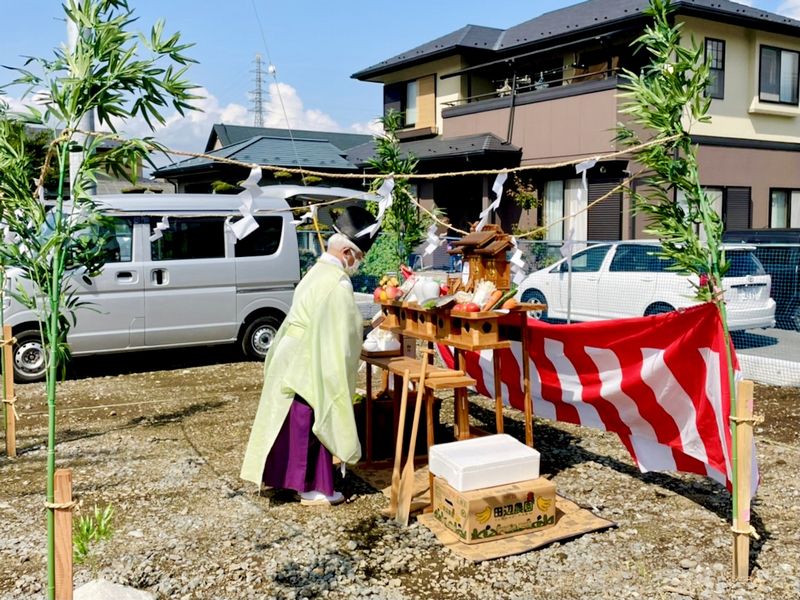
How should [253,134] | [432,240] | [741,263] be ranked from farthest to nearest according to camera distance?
1. [253,134]
2. [741,263]
3. [432,240]

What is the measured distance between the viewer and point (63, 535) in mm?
2723

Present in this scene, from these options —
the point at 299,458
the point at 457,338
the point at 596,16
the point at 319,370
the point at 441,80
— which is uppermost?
the point at 596,16

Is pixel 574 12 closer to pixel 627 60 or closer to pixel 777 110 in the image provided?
pixel 627 60

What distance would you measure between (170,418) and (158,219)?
9.23 feet

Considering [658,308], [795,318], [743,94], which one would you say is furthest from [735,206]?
[658,308]

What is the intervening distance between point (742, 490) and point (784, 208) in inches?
615

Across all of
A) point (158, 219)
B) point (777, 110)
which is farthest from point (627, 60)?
point (158, 219)

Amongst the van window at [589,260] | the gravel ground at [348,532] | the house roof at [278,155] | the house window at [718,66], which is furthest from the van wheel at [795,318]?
the house roof at [278,155]

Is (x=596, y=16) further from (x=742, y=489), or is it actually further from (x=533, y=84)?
(x=742, y=489)

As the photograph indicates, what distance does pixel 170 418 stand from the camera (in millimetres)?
7008

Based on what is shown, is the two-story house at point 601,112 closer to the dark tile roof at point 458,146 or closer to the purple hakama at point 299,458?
the dark tile roof at point 458,146

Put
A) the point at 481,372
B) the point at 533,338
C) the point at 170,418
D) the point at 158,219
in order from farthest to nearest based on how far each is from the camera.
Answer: the point at 158,219
the point at 170,418
the point at 481,372
the point at 533,338

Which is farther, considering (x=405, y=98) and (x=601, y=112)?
(x=405, y=98)

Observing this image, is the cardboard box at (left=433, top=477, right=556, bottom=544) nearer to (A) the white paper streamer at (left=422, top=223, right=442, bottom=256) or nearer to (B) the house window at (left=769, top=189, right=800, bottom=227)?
(A) the white paper streamer at (left=422, top=223, right=442, bottom=256)
